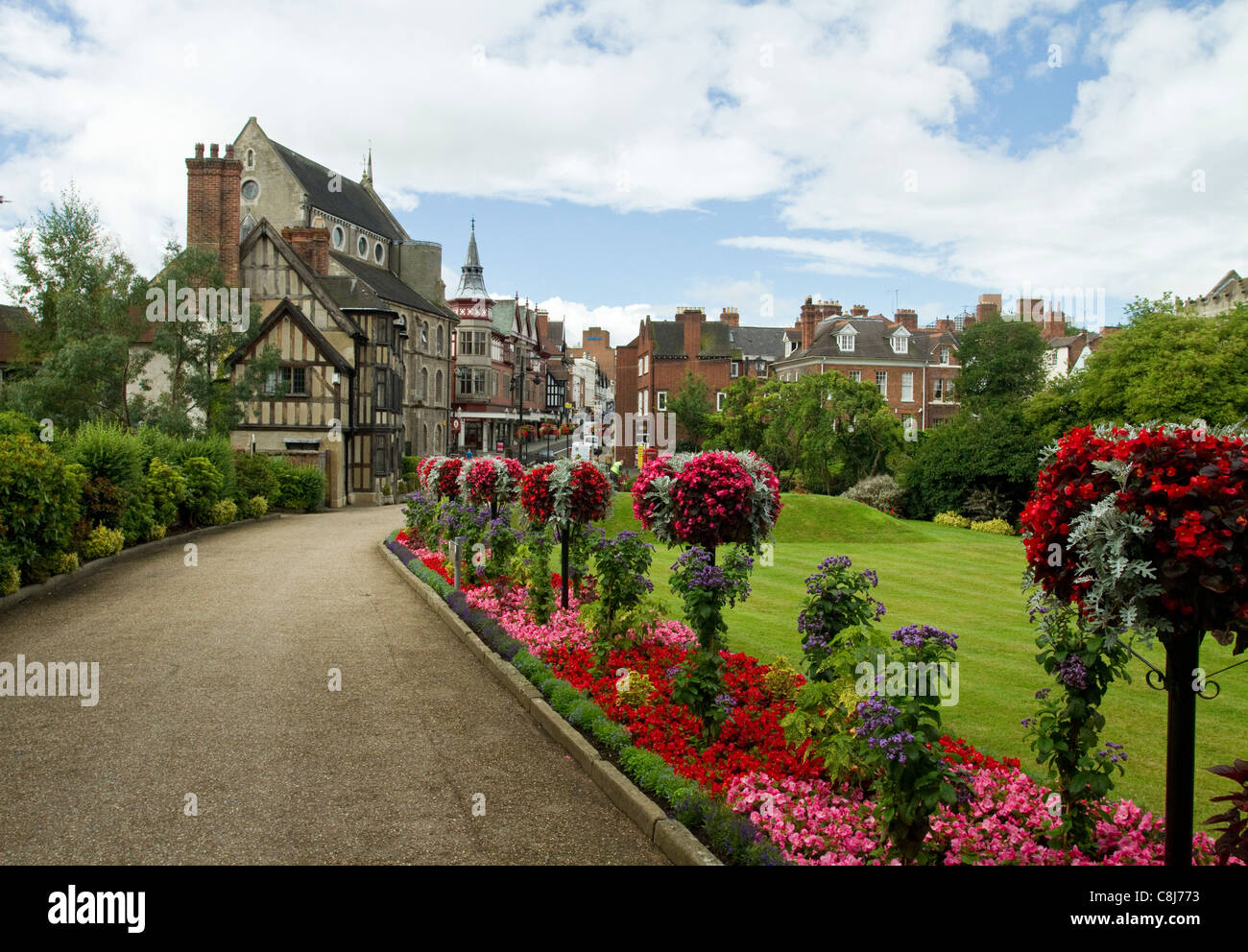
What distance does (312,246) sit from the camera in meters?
44.2

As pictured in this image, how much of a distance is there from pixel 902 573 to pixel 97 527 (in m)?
17.1

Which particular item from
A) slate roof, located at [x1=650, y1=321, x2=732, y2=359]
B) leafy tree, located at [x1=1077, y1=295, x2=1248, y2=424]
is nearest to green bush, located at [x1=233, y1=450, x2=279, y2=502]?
leafy tree, located at [x1=1077, y1=295, x2=1248, y2=424]

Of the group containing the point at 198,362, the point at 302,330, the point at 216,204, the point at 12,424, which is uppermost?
the point at 216,204

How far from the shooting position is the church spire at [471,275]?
78.2 meters

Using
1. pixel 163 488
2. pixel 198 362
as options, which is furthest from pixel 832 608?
pixel 198 362

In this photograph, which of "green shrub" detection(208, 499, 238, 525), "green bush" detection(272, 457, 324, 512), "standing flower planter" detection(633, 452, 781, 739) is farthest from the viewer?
"green bush" detection(272, 457, 324, 512)

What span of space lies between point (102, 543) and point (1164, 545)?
1904 centimetres

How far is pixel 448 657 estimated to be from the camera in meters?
11.5

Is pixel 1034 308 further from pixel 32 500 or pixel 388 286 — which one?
pixel 32 500

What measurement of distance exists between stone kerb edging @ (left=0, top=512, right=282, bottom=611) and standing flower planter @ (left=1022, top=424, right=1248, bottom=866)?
1458 cm

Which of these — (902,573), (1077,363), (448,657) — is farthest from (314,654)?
(1077,363)

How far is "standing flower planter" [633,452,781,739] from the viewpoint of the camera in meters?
7.90

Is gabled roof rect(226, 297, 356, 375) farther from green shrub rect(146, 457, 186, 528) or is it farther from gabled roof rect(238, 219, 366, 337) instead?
green shrub rect(146, 457, 186, 528)
